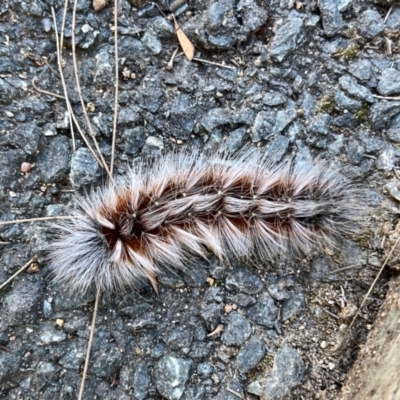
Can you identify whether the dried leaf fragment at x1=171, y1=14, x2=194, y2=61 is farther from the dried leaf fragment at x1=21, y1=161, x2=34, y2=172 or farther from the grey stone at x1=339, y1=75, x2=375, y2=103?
the dried leaf fragment at x1=21, y1=161, x2=34, y2=172

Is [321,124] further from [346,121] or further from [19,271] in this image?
[19,271]

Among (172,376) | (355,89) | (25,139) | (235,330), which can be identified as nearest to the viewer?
(172,376)

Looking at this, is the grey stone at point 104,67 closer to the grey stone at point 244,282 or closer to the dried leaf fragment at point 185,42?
the dried leaf fragment at point 185,42

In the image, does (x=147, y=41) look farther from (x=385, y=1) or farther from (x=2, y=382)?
(x=2, y=382)

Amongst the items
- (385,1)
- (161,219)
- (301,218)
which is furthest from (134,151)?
(385,1)

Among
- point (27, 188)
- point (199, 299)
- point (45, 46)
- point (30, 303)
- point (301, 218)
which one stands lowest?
point (30, 303)

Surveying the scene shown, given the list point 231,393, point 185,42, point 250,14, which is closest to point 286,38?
point 250,14

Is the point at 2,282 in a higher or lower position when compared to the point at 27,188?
lower
